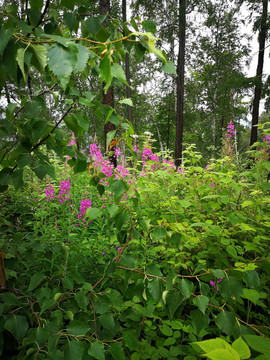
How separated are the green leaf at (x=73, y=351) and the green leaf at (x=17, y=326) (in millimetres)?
288

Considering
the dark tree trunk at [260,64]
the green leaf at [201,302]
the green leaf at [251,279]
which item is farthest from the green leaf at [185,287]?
the dark tree trunk at [260,64]

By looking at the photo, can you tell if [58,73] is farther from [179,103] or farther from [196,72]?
[196,72]

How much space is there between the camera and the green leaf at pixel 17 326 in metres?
0.80

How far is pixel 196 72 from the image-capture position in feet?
61.3

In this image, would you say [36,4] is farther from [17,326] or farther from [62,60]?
[17,326]

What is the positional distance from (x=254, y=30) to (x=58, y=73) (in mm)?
11701

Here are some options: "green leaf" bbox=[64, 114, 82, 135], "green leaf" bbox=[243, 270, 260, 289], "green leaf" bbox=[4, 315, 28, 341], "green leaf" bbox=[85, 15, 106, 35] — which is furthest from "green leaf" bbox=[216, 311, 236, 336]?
"green leaf" bbox=[85, 15, 106, 35]

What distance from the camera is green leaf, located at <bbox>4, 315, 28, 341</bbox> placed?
2.64ft

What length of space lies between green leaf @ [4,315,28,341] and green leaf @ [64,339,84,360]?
29 centimetres

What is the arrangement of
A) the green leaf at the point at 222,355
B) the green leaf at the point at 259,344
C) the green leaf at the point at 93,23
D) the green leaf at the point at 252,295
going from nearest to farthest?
the green leaf at the point at 222,355 → the green leaf at the point at 259,344 → the green leaf at the point at 93,23 → the green leaf at the point at 252,295

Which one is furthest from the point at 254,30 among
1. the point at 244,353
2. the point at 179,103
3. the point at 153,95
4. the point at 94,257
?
the point at 244,353

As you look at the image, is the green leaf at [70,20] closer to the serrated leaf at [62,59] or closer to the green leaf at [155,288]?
the serrated leaf at [62,59]

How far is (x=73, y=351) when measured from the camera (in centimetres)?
64

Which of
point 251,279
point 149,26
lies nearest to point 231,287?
point 251,279
